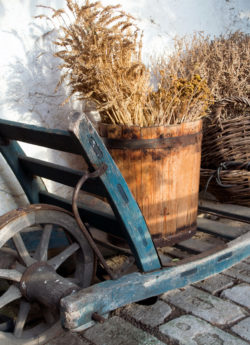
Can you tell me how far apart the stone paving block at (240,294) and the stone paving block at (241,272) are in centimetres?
10

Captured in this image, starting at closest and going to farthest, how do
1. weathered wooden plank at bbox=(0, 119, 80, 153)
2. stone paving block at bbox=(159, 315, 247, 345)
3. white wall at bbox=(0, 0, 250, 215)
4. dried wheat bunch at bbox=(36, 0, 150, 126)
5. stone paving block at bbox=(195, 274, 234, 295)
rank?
weathered wooden plank at bbox=(0, 119, 80, 153) < stone paving block at bbox=(159, 315, 247, 345) < stone paving block at bbox=(195, 274, 234, 295) < dried wheat bunch at bbox=(36, 0, 150, 126) < white wall at bbox=(0, 0, 250, 215)

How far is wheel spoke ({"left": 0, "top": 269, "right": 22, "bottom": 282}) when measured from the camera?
1858 mm

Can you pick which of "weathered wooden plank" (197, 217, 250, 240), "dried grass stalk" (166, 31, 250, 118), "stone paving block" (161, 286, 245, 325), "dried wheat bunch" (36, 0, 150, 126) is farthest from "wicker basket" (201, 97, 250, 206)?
"stone paving block" (161, 286, 245, 325)

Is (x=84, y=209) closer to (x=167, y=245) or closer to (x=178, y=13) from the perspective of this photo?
(x=167, y=245)

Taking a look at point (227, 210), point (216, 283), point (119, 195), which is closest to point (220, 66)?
point (227, 210)

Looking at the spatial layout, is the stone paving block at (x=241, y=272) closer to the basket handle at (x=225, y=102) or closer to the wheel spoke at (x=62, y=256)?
the wheel spoke at (x=62, y=256)

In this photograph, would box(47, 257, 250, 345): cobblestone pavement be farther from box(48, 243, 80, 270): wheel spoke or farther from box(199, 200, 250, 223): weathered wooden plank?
box(199, 200, 250, 223): weathered wooden plank

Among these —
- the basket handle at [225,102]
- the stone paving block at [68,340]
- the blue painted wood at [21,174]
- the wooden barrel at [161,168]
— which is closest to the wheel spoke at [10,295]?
the stone paving block at [68,340]

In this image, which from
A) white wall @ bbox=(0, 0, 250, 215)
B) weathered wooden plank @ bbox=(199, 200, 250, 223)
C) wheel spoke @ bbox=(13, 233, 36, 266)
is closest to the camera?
wheel spoke @ bbox=(13, 233, 36, 266)

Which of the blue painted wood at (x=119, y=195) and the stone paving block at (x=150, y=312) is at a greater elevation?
the blue painted wood at (x=119, y=195)

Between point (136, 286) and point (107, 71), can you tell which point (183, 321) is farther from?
point (107, 71)

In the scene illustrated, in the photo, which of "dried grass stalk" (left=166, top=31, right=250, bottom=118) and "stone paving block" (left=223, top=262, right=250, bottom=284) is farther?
"dried grass stalk" (left=166, top=31, right=250, bottom=118)

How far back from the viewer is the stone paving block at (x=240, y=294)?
7.04ft

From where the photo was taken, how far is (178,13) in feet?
13.5
